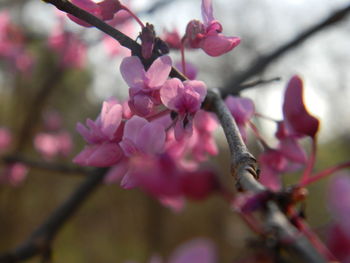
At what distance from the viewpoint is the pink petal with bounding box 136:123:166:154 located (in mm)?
576

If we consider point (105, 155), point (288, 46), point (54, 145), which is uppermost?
point (288, 46)

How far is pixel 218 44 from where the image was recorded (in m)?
0.62

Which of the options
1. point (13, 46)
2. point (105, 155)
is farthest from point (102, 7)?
point (13, 46)

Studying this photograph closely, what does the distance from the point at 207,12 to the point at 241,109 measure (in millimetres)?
182

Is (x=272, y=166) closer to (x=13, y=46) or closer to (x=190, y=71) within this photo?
(x=190, y=71)

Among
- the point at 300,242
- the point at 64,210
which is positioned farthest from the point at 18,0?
the point at 300,242

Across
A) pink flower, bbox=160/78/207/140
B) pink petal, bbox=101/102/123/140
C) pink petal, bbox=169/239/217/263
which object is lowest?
pink petal, bbox=169/239/217/263

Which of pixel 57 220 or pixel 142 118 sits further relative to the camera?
pixel 57 220

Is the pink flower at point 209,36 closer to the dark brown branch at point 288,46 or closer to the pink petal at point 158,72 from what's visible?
the pink petal at point 158,72

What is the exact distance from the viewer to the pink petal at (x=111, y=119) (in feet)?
2.05

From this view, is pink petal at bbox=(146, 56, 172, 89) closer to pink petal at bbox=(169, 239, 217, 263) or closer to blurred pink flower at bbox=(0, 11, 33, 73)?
pink petal at bbox=(169, 239, 217, 263)

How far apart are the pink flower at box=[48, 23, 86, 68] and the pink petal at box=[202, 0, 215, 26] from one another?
214 cm

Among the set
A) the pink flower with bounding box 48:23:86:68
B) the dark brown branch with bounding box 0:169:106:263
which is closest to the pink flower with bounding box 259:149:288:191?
the dark brown branch with bounding box 0:169:106:263

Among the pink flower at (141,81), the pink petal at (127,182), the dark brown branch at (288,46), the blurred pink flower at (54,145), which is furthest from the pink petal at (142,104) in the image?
the blurred pink flower at (54,145)
